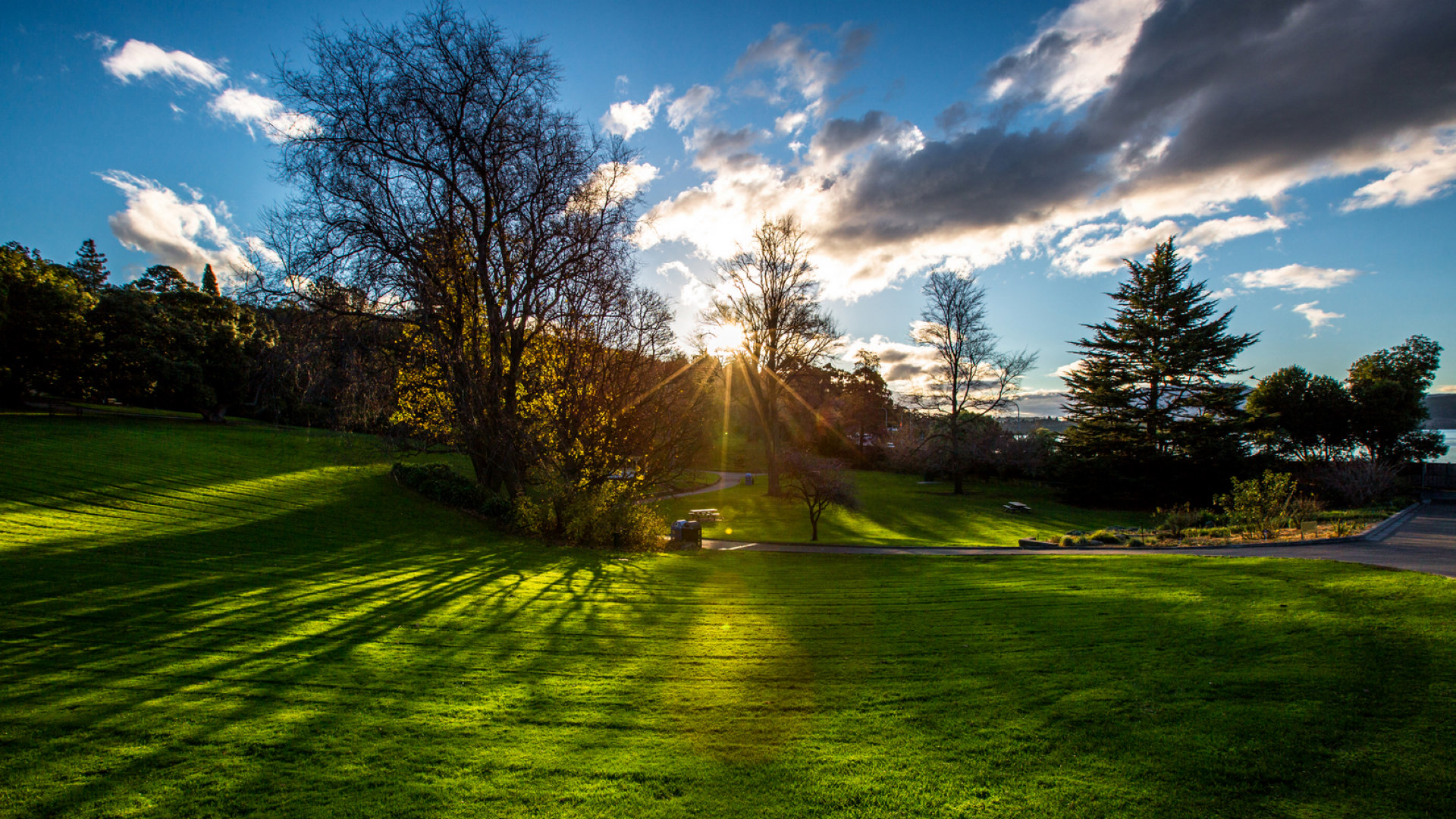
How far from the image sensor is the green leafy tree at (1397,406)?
33.5 metres

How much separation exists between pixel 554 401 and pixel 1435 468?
164 ft

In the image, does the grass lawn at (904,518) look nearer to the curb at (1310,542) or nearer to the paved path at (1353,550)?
the paved path at (1353,550)

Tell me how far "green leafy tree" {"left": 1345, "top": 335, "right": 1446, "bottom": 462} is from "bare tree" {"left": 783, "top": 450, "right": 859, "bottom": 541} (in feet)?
116

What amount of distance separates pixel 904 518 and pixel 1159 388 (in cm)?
2028

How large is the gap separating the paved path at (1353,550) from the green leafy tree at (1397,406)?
756 inches

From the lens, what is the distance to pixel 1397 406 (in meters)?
33.8

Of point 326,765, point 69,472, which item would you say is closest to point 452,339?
point 69,472

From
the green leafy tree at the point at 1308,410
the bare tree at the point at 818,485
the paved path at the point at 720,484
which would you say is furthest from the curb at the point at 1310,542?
the green leafy tree at the point at 1308,410

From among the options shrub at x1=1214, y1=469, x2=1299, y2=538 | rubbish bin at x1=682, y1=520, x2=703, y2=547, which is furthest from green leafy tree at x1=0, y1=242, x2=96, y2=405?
shrub at x1=1214, y1=469, x2=1299, y2=538

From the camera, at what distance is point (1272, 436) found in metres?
30.8

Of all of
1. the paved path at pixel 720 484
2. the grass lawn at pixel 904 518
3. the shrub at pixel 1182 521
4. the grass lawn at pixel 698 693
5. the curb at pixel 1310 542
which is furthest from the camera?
the paved path at pixel 720 484

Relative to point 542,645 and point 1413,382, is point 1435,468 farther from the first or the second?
point 542,645

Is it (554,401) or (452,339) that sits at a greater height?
(452,339)

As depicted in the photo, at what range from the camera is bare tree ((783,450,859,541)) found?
19297 mm
